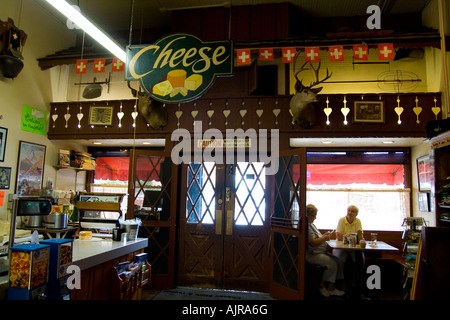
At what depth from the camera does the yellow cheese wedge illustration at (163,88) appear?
3574 millimetres

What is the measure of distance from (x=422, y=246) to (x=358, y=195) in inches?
181

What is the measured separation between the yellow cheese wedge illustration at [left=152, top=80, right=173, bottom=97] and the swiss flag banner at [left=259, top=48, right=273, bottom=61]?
2.65 metres

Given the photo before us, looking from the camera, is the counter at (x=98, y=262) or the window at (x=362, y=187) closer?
the counter at (x=98, y=262)

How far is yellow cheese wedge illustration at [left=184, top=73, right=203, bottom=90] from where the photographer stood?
11.6ft

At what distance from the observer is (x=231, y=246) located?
623 cm

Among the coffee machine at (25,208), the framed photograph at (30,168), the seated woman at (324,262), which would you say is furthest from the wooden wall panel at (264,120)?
the coffee machine at (25,208)

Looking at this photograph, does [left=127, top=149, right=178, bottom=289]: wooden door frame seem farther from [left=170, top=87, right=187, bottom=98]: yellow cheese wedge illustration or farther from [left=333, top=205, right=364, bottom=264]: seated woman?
[left=333, top=205, right=364, bottom=264]: seated woman

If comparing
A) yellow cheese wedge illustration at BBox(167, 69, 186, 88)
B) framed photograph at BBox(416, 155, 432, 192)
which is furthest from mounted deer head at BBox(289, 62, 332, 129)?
yellow cheese wedge illustration at BBox(167, 69, 186, 88)

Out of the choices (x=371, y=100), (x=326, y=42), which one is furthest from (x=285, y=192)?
(x=326, y=42)

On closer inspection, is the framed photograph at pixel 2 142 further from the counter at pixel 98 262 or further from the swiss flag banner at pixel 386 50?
the swiss flag banner at pixel 386 50

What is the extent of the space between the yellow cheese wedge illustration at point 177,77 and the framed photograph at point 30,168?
4403mm

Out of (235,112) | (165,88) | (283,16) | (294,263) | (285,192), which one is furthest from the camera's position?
(283,16)
